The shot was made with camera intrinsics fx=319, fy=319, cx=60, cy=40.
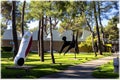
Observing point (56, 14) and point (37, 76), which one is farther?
point (56, 14)

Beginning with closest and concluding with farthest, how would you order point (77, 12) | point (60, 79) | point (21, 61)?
point (60, 79) < point (21, 61) < point (77, 12)

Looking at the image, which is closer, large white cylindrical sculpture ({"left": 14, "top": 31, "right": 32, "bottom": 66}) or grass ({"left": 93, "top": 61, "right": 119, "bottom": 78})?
grass ({"left": 93, "top": 61, "right": 119, "bottom": 78})

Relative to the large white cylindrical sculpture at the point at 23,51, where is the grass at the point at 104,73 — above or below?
below

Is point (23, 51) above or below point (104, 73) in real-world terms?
above

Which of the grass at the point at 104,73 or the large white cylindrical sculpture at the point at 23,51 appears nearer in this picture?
the grass at the point at 104,73

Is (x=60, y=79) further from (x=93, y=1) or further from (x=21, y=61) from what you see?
(x=93, y=1)

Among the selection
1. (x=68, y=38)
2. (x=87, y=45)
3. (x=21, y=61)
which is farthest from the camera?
(x=68, y=38)

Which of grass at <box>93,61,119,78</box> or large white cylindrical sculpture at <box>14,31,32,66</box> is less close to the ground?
large white cylindrical sculpture at <box>14,31,32,66</box>

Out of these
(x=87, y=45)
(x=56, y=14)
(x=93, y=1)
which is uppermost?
(x=93, y=1)

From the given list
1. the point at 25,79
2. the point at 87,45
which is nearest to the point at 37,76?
the point at 25,79

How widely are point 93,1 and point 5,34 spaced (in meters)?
28.1

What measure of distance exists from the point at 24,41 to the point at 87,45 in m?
40.1

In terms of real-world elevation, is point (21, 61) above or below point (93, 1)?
below

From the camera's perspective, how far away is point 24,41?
18047 mm
